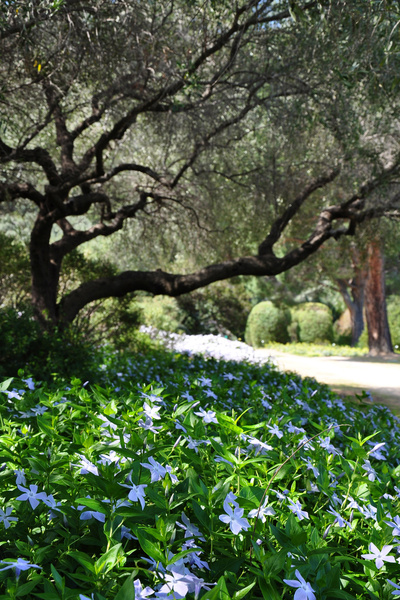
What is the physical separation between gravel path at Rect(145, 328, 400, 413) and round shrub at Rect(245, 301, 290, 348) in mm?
5997

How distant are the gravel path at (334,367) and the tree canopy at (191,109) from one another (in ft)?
6.20

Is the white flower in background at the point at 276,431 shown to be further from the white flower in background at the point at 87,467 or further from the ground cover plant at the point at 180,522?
the white flower in background at the point at 87,467

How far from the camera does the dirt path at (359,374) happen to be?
8719 millimetres

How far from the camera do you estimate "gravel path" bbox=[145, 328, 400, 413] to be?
873cm

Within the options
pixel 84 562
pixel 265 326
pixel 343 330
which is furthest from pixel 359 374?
pixel 343 330

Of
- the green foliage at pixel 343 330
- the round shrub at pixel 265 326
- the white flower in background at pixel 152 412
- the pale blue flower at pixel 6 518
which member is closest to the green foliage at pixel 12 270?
the white flower in background at pixel 152 412

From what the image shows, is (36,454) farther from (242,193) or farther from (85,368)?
(242,193)

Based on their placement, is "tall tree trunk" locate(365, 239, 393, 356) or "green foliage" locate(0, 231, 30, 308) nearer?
"green foliage" locate(0, 231, 30, 308)

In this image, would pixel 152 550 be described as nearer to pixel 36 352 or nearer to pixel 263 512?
pixel 263 512

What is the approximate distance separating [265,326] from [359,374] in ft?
29.9

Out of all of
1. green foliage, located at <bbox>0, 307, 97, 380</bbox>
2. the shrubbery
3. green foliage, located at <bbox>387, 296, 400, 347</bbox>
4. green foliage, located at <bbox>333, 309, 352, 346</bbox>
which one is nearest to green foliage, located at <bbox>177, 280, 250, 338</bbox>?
the shrubbery

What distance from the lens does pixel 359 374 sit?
11.2 metres

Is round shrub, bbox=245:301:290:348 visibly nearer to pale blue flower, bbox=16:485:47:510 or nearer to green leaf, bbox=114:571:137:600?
pale blue flower, bbox=16:485:47:510

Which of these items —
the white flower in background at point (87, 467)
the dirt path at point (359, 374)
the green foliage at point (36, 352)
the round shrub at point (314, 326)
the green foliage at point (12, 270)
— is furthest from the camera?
the round shrub at point (314, 326)
